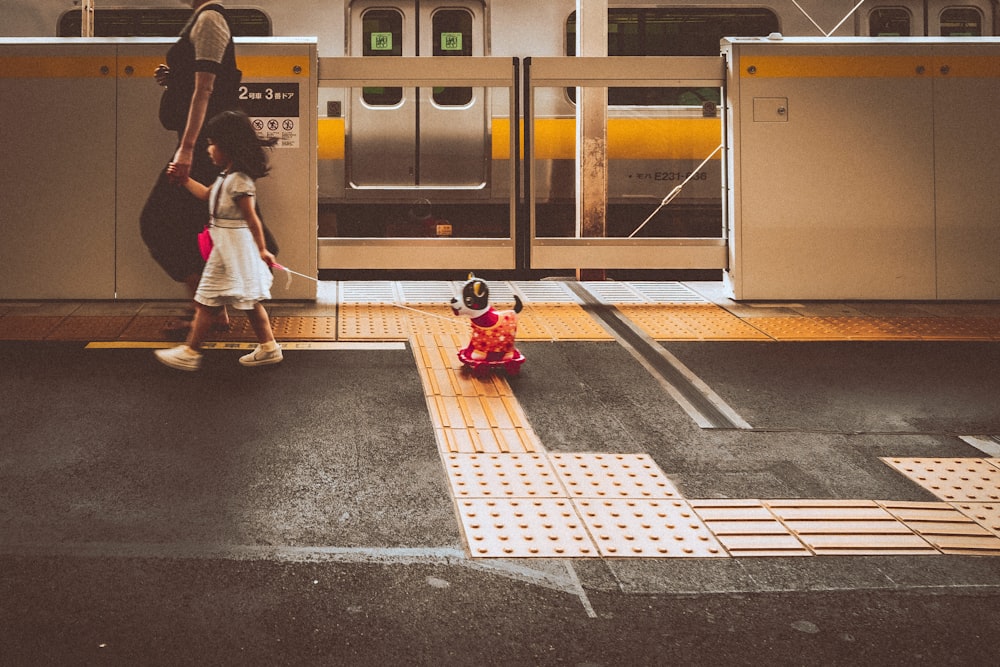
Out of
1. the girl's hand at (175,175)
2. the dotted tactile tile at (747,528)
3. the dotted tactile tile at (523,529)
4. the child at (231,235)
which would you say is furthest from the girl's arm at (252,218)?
the dotted tactile tile at (747,528)

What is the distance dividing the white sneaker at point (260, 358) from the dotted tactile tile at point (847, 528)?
265 cm

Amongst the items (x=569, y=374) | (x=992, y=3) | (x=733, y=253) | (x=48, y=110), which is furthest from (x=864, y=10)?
(x=48, y=110)

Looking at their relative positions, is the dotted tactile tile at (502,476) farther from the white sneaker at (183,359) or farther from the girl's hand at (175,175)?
the girl's hand at (175,175)

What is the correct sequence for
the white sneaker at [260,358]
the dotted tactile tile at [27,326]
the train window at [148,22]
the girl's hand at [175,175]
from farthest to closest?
the train window at [148,22], the dotted tactile tile at [27,326], the girl's hand at [175,175], the white sneaker at [260,358]

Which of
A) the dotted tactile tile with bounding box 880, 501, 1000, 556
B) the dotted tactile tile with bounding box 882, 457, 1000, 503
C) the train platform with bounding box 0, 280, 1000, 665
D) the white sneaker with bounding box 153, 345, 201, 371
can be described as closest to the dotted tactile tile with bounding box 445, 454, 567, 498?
the train platform with bounding box 0, 280, 1000, 665

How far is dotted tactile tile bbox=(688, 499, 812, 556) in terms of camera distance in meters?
3.10

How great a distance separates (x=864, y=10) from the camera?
407 inches

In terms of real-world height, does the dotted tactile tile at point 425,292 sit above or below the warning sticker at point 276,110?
below

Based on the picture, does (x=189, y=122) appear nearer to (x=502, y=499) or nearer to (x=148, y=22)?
(x=502, y=499)

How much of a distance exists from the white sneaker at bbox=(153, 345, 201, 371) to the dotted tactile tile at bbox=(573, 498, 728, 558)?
92.7 inches

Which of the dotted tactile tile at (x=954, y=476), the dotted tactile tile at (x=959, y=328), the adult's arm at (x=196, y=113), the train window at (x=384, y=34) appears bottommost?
the dotted tactile tile at (x=954, y=476)

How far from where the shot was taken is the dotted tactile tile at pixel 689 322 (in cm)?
606

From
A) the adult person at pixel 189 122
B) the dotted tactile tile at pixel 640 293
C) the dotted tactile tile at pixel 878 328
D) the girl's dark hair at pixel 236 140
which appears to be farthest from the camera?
the dotted tactile tile at pixel 640 293

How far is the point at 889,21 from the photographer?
10.4 m
